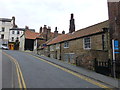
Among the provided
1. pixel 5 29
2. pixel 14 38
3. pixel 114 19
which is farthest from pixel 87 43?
pixel 5 29

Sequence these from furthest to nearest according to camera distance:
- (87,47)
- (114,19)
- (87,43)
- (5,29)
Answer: (5,29), (87,43), (87,47), (114,19)

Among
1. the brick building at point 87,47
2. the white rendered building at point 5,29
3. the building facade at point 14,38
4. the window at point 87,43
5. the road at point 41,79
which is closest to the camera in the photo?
the road at point 41,79

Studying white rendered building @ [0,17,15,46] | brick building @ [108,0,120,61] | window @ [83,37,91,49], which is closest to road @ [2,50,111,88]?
brick building @ [108,0,120,61]

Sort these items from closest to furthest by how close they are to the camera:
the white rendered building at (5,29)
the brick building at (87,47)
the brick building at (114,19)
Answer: the brick building at (114,19) < the brick building at (87,47) < the white rendered building at (5,29)

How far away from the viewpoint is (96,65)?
14406mm

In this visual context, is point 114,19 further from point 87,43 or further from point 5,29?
point 5,29

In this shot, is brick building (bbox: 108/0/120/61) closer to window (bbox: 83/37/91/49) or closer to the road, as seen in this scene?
window (bbox: 83/37/91/49)

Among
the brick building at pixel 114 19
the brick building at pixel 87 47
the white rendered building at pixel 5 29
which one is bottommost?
the brick building at pixel 87 47

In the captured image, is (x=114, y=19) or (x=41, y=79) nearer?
(x=41, y=79)

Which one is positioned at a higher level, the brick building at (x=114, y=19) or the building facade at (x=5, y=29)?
the building facade at (x=5, y=29)

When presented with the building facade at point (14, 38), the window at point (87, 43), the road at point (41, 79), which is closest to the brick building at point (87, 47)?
the window at point (87, 43)

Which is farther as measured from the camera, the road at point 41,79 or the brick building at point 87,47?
the brick building at point 87,47

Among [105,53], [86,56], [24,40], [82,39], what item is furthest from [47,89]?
[24,40]

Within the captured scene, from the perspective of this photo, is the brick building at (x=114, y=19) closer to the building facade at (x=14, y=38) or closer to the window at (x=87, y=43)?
the window at (x=87, y=43)
